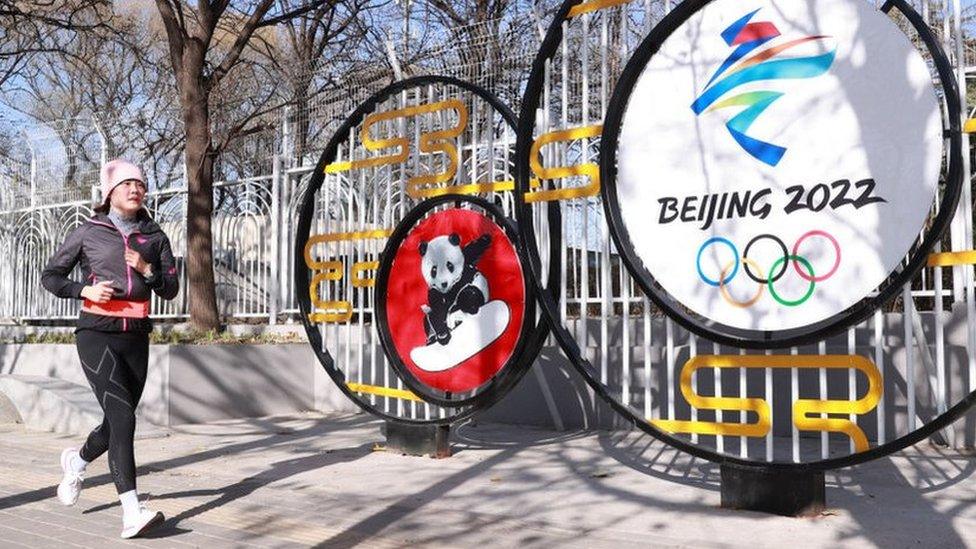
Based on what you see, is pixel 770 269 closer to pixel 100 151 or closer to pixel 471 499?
pixel 471 499

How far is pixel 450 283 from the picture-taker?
690cm

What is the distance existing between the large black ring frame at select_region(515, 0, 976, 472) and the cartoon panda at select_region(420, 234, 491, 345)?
0.63 m

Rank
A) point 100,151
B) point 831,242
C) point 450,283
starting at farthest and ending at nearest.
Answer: point 100,151
point 450,283
point 831,242

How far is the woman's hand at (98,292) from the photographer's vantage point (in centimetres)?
494

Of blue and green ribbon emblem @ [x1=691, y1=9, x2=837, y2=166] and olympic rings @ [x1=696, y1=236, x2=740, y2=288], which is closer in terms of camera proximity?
blue and green ribbon emblem @ [x1=691, y1=9, x2=837, y2=166]

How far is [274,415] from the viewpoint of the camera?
1028cm

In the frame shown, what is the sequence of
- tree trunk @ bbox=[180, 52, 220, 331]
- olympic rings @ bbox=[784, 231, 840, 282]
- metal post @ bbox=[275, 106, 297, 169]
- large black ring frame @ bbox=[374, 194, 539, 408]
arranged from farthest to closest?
metal post @ bbox=[275, 106, 297, 169]
tree trunk @ bbox=[180, 52, 220, 331]
large black ring frame @ bbox=[374, 194, 539, 408]
olympic rings @ bbox=[784, 231, 840, 282]

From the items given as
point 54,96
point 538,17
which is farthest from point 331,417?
point 54,96

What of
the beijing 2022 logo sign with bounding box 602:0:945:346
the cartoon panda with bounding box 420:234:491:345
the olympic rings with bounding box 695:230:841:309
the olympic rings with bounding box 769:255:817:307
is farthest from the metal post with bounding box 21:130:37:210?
the olympic rings with bounding box 769:255:817:307

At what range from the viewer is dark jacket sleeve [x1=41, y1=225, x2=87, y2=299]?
5.11 meters

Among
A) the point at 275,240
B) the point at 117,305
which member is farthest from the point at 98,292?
the point at 275,240

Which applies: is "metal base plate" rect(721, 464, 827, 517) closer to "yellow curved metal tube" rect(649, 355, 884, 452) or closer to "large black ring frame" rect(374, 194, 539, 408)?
"yellow curved metal tube" rect(649, 355, 884, 452)

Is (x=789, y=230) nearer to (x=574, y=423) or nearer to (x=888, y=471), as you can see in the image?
(x=888, y=471)

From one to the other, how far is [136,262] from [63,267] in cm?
43
